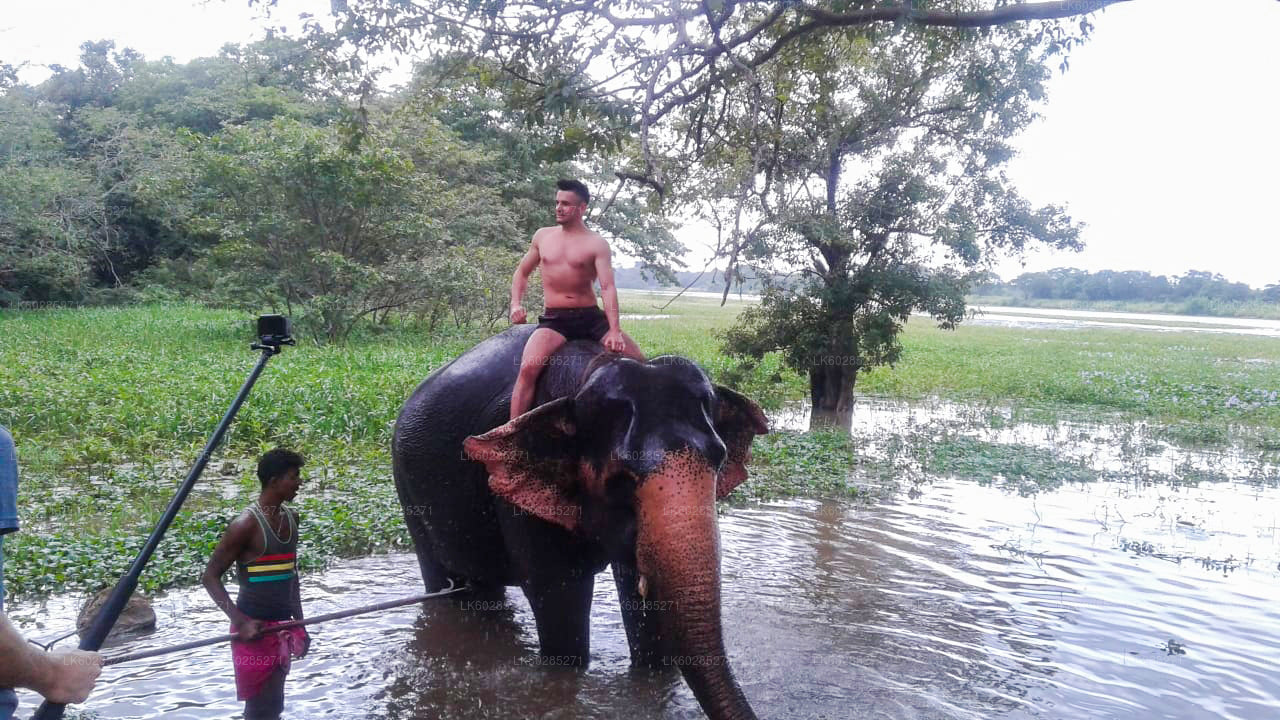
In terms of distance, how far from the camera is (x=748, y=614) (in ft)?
20.7

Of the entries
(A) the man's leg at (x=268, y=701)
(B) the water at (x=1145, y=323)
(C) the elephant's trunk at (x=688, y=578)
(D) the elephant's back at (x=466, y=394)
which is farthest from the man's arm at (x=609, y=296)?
(B) the water at (x=1145, y=323)

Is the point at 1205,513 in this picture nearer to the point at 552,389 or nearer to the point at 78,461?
the point at 552,389

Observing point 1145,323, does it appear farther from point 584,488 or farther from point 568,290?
point 584,488

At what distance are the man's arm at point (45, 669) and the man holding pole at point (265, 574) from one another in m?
1.68

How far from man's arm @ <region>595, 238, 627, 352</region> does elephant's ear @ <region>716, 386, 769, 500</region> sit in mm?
559

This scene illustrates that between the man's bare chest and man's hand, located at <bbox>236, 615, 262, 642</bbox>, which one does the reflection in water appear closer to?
man's hand, located at <bbox>236, 615, 262, 642</bbox>

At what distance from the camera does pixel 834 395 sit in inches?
548

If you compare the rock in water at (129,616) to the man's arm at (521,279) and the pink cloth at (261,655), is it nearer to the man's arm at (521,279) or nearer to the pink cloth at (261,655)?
the pink cloth at (261,655)

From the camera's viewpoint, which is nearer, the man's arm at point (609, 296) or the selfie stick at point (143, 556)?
the selfie stick at point (143, 556)

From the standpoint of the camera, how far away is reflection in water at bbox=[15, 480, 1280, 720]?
500 centimetres

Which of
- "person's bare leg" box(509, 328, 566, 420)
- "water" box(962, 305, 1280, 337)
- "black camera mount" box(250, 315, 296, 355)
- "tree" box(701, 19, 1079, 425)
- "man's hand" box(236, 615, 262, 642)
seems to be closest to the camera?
"black camera mount" box(250, 315, 296, 355)

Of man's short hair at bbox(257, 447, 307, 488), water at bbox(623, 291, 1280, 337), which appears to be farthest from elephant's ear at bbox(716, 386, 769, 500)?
water at bbox(623, 291, 1280, 337)

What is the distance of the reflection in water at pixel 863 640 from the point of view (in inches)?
197

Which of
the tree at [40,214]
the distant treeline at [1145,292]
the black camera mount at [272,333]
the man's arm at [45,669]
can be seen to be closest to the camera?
the man's arm at [45,669]
